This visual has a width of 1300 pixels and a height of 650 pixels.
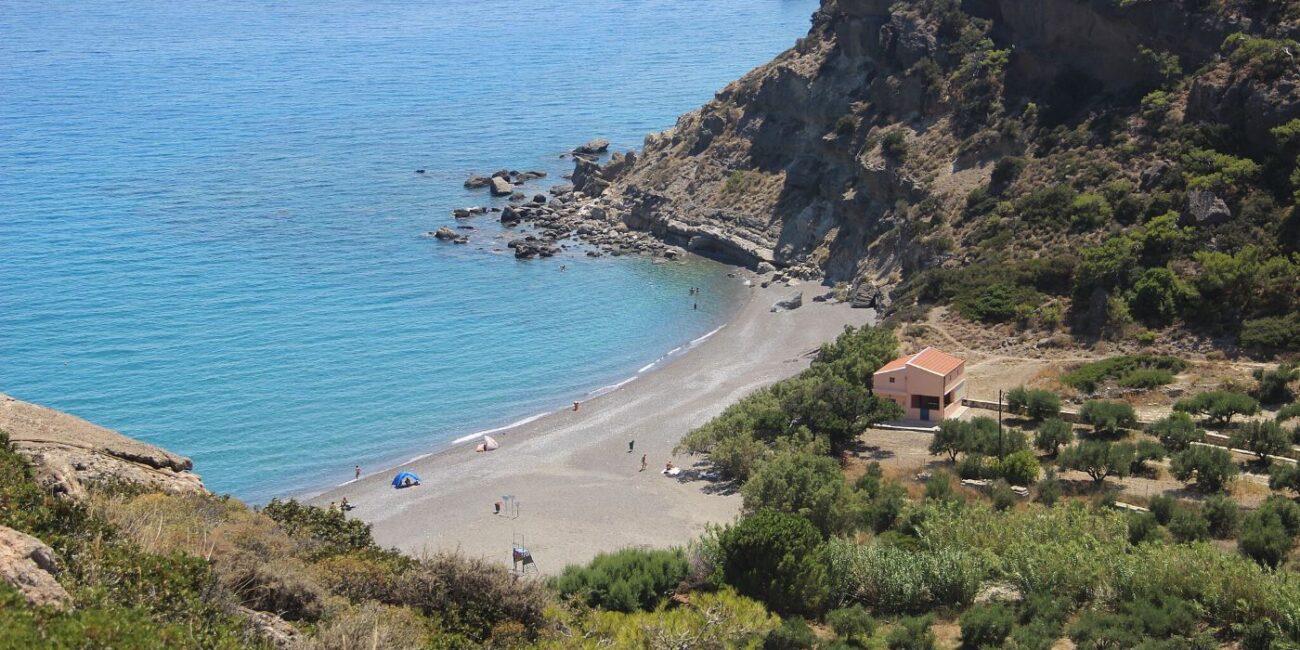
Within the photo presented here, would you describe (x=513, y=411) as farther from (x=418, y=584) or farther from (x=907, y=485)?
(x=418, y=584)

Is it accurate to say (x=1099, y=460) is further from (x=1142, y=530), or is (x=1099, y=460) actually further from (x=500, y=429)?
(x=500, y=429)

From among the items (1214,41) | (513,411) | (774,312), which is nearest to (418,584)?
(513,411)

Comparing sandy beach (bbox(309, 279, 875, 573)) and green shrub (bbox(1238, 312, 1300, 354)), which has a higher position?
green shrub (bbox(1238, 312, 1300, 354))

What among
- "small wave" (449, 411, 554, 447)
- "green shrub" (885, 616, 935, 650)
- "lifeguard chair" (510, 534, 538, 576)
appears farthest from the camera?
"small wave" (449, 411, 554, 447)

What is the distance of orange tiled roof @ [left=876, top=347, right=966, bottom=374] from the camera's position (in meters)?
44.5

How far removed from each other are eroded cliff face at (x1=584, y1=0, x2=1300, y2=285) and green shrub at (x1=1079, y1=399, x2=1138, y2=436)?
19.2 metres

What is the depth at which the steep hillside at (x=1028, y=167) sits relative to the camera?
1969 inches

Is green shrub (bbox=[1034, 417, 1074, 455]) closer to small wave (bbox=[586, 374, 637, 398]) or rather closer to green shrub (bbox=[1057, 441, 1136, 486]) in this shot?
green shrub (bbox=[1057, 441, 1136, 486])

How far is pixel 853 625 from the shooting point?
24.4 m

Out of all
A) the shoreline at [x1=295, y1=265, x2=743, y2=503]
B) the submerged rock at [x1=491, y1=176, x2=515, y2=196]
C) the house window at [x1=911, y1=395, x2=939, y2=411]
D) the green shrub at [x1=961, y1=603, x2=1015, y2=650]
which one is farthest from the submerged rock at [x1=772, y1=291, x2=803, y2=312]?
the green shrub at [x1=961, y1=603, x2=1015, y2=650]

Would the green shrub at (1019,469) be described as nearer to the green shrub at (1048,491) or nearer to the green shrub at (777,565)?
the green shrub at (1048,491)

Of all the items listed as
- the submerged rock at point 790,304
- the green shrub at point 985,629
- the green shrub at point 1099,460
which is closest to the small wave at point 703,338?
the submerged rock at point 790,304

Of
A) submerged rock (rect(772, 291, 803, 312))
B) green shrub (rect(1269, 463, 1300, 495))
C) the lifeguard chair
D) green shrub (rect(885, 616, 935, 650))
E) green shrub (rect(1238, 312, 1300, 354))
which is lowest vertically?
the lifeguard chair

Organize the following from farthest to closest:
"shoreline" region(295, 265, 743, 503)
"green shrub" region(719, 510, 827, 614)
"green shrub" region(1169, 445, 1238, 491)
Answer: "shoreline" region(295, 265, 743, 503) < "green shrub" region(1169, 445, 1238, 491) < "green shrub" region(719, 510, 827, 614)
